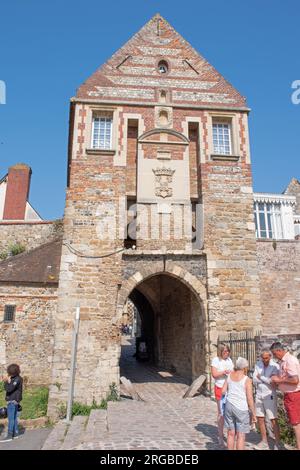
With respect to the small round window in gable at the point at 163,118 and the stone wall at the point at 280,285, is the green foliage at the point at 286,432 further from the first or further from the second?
the stone wall at the point at 280,285

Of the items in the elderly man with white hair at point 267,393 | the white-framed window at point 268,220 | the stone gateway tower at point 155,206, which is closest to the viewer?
the elderly man with white hair at point 267,393

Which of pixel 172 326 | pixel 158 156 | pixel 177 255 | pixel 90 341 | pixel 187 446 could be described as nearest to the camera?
pixel 187 446

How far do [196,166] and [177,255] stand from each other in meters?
3.28

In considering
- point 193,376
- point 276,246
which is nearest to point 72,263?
point 193,376

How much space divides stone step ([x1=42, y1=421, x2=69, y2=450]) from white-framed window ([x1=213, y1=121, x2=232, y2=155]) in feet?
28.7

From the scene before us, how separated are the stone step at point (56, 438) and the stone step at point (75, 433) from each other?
10 cm

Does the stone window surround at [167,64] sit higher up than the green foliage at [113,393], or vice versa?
the stone window surround at [167,64]

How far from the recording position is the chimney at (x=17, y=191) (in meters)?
20.3

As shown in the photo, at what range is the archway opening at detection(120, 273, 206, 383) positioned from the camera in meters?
10.3

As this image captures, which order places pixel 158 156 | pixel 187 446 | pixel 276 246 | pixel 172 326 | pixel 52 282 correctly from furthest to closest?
pixel 276 246 → pixel 172 326 → pixel 52 282 → pixel 158 156 → pixel 187 446

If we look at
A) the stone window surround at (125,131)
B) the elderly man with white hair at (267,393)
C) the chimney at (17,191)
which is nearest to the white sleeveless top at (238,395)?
the elderly man with white hair at (267,393)

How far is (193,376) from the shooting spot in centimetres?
1039

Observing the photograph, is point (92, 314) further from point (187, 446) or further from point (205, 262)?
point (187, 446)

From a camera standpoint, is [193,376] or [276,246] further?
[276,246]
